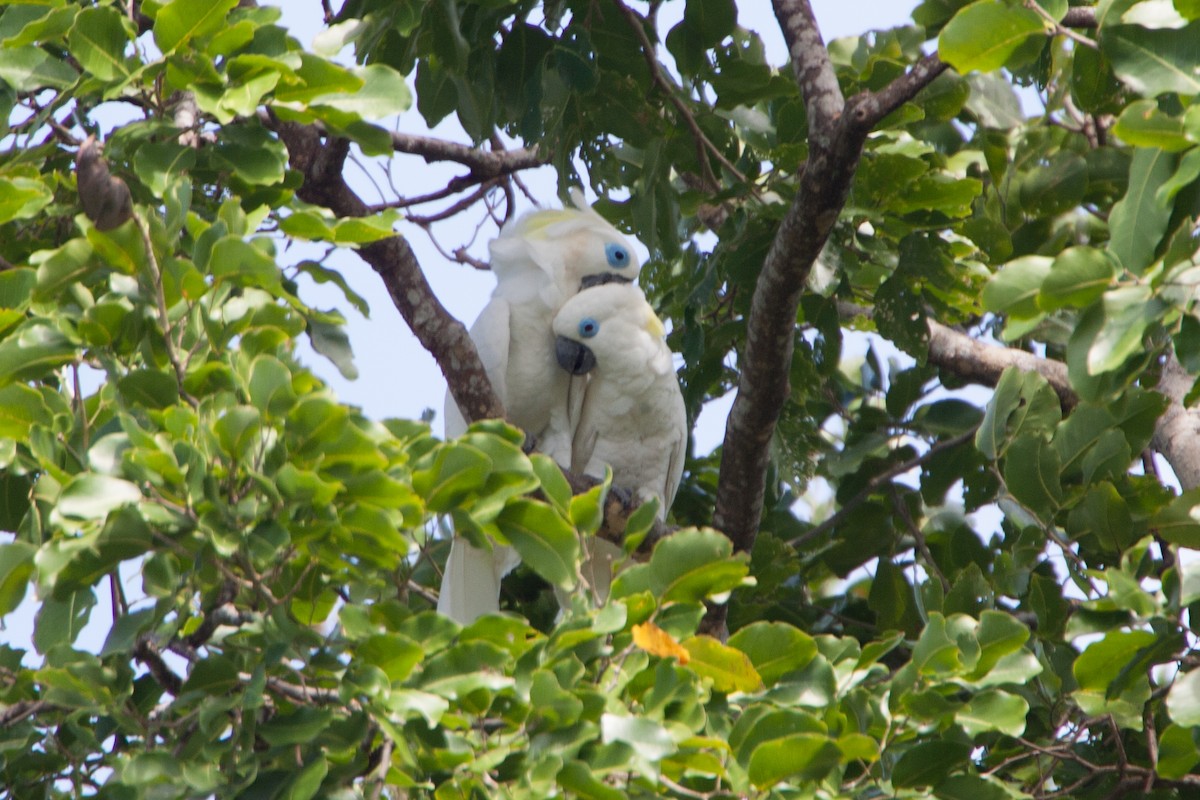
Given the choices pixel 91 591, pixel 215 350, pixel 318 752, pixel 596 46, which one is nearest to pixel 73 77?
pixel 215 350

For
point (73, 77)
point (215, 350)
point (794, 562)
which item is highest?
point (73, 77)

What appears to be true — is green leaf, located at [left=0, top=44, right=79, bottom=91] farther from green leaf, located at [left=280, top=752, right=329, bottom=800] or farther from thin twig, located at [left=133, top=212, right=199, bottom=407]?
green leaf, located at [left=280, top=752, right=329, bottom=800]

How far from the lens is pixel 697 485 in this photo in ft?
11.4

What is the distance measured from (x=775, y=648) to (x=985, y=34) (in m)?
0.76

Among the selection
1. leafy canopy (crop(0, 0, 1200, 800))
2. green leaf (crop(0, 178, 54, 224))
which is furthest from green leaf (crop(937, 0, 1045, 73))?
green leaf (crop(0, 178, 54, 224))

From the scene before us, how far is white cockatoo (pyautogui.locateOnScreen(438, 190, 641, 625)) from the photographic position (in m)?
2.96

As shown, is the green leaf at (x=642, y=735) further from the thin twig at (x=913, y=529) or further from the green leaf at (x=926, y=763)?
the thin twig at (x=913, y=529)

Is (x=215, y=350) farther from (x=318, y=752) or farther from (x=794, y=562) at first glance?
(x=794, y=562)

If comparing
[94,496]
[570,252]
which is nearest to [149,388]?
[94,496]

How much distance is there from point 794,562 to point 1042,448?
0.79 metres

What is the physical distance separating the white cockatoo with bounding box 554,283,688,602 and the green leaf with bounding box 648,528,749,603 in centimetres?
130

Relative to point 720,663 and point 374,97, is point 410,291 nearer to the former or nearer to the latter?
point 374,97

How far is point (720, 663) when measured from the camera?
1.55 metres

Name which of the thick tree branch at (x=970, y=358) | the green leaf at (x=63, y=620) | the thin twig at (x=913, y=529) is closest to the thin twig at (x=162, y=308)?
the green leaf at (x=63, y=620)
